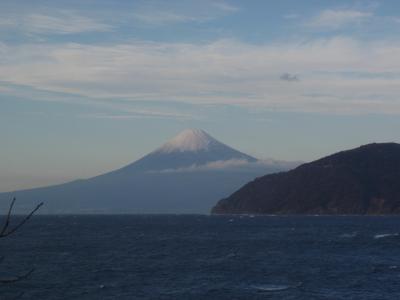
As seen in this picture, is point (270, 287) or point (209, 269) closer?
point (270, 287)

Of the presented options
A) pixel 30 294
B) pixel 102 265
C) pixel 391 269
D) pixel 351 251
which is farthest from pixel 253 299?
pixel 351 251

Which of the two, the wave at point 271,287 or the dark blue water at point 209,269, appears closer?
the dark blue water at point 209,269

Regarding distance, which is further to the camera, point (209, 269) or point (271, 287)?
point (209, 269)

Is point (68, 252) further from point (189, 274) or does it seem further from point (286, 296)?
point (286, 296)

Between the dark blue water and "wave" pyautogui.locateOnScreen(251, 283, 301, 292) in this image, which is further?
"wave" pyautogui.locateOnScreen(251, 283, 301, 292)

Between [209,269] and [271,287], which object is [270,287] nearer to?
[271,287]

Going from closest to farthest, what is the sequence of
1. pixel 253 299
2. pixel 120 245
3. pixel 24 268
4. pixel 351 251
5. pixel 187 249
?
pixel 253 299 < pixel 24 268 < pixel 351 251 < pixel 187 249 < pixel 120 245

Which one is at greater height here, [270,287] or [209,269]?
[209,269]

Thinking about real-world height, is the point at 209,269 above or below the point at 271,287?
above

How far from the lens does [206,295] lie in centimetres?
4831

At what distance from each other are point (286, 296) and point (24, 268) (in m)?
31.4

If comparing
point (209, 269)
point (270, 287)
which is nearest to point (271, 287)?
point (270, 287)

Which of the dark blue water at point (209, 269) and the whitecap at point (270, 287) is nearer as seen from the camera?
the dark blue water at point (209, 269)

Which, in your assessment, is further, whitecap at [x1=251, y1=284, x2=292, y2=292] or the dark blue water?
whitecap at [x1=251, y1=284, x2=292, y2=292]
